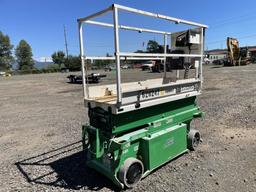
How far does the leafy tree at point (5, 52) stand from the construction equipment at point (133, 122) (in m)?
70.2

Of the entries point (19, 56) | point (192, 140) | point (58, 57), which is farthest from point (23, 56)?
point (192, 140)

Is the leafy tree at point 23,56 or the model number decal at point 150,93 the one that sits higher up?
the leafy tree at point 23,56

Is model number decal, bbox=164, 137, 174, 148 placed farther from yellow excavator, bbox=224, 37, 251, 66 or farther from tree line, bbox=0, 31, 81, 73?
tree line, bbox=0, 31, 81, 73

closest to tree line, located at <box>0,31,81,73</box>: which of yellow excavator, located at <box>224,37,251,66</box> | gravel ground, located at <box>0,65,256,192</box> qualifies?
yellow excavator, located at <box>224,37,251,66</box>

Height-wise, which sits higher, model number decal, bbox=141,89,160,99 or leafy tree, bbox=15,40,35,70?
leafy tree, bbox=15,40,35,70

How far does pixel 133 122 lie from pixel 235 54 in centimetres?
2944

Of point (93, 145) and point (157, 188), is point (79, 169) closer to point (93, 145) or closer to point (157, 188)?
point (93, 145)

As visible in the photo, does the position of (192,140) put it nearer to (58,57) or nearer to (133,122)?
(133,122)

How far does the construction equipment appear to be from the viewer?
119 inches

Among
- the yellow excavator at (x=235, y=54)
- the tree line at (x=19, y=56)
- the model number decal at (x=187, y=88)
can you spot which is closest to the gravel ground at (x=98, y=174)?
the model number decal at (x=187, y=88)

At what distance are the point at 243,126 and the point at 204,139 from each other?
1.43 metres

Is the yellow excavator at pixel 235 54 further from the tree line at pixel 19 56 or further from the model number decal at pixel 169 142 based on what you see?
the tree line at pixel 19 56

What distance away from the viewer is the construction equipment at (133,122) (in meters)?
3.03

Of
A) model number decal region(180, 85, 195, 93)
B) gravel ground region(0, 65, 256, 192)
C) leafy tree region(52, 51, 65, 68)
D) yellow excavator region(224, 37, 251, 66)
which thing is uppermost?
leafy tree region(52, 51, 65, 68)
